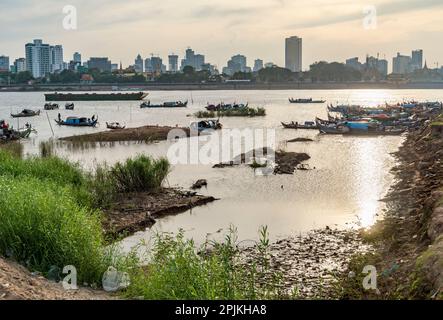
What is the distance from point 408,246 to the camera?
558 inches

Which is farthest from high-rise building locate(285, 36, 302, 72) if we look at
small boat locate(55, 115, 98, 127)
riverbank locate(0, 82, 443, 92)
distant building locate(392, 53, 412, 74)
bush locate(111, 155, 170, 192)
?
bush locate(111, 155, 170, 192)

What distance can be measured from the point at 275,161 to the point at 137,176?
10.9 m

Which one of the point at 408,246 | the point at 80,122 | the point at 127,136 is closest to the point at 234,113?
the point at 80,122

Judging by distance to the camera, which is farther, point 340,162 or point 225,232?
point 340,162

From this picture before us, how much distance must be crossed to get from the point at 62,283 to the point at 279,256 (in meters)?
5.79

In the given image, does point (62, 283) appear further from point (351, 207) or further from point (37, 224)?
point (351, 207)

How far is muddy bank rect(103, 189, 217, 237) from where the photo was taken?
17.8 m

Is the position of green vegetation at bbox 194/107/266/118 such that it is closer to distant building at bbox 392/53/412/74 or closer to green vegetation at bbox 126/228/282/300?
green vegetation at bbox 126/228/282/300

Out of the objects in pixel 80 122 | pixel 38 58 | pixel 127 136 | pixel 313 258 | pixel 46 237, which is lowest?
pixel 313 258

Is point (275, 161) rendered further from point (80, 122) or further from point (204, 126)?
point (80, 122)

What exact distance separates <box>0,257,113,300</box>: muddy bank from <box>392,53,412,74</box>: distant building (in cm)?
18328

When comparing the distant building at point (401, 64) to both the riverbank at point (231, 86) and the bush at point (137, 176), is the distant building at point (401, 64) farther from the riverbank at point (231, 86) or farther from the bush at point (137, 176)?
the bush at point (137, 176)

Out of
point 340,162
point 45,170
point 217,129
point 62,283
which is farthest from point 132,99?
point 62,283
